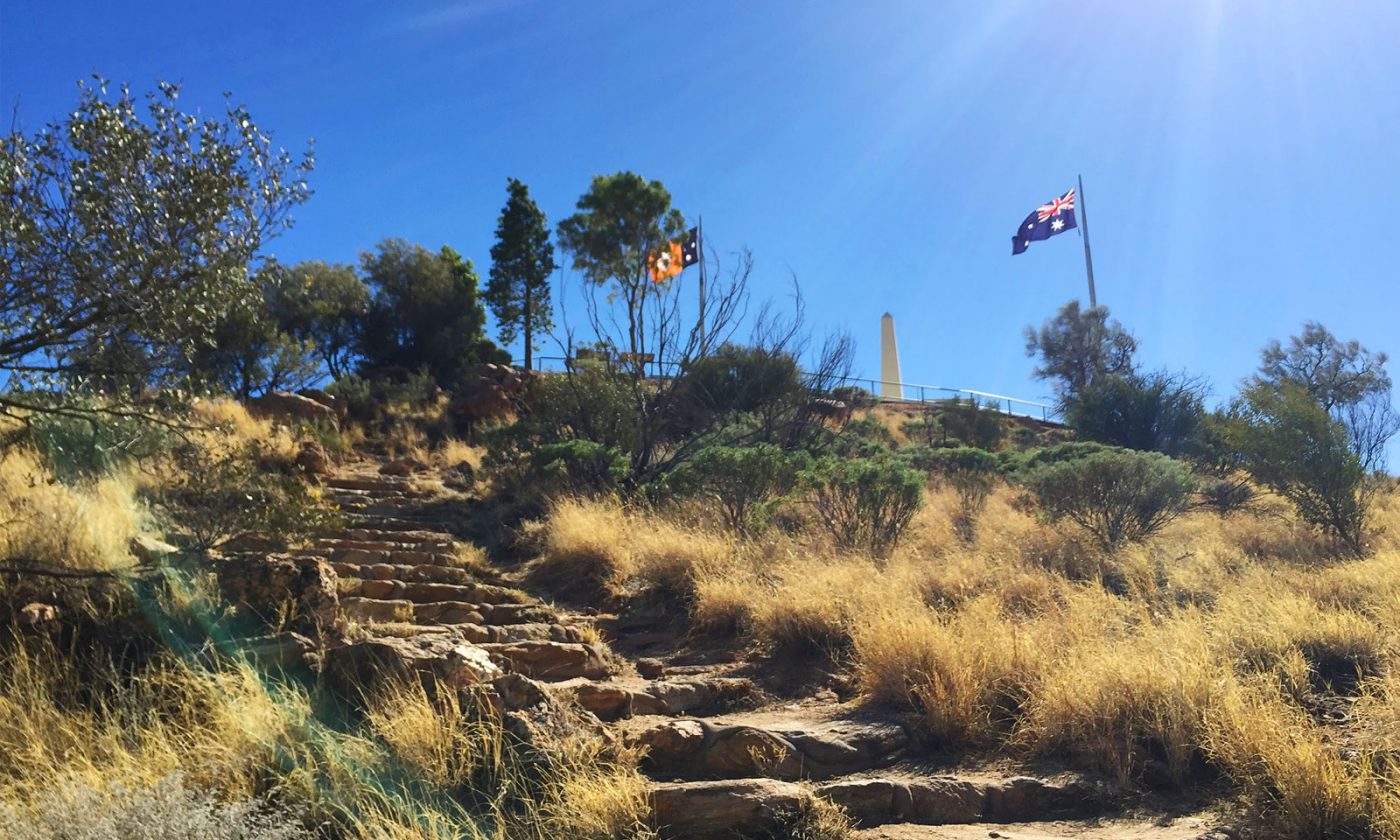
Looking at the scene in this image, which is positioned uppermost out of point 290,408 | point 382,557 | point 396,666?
point 290,408

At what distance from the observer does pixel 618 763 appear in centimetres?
429

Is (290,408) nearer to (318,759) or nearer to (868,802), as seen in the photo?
(318,759)

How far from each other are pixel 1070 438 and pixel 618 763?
84.0 ft

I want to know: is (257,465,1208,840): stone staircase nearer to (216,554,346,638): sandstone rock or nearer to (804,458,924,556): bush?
(216,554,346,638): sandstone rock

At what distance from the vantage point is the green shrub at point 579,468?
1370 cm

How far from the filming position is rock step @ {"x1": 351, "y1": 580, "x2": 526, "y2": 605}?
8133mm

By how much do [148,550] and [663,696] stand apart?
139 inches

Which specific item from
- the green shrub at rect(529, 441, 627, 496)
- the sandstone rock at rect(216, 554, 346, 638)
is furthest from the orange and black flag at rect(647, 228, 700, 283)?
the sandstone rock at rect(216, 554, 346, 638)

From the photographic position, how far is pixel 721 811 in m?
3.91

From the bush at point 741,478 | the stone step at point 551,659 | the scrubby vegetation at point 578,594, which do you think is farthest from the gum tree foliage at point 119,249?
the bush at point 741,478

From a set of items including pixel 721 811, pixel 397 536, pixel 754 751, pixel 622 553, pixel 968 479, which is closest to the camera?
pixel 721 811

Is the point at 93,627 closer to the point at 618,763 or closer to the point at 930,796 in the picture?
the point at 618,763

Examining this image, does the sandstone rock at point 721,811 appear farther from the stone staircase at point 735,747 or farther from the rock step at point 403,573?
the rock step at point 403,573

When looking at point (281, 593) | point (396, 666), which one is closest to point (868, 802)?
point (396, 666)
